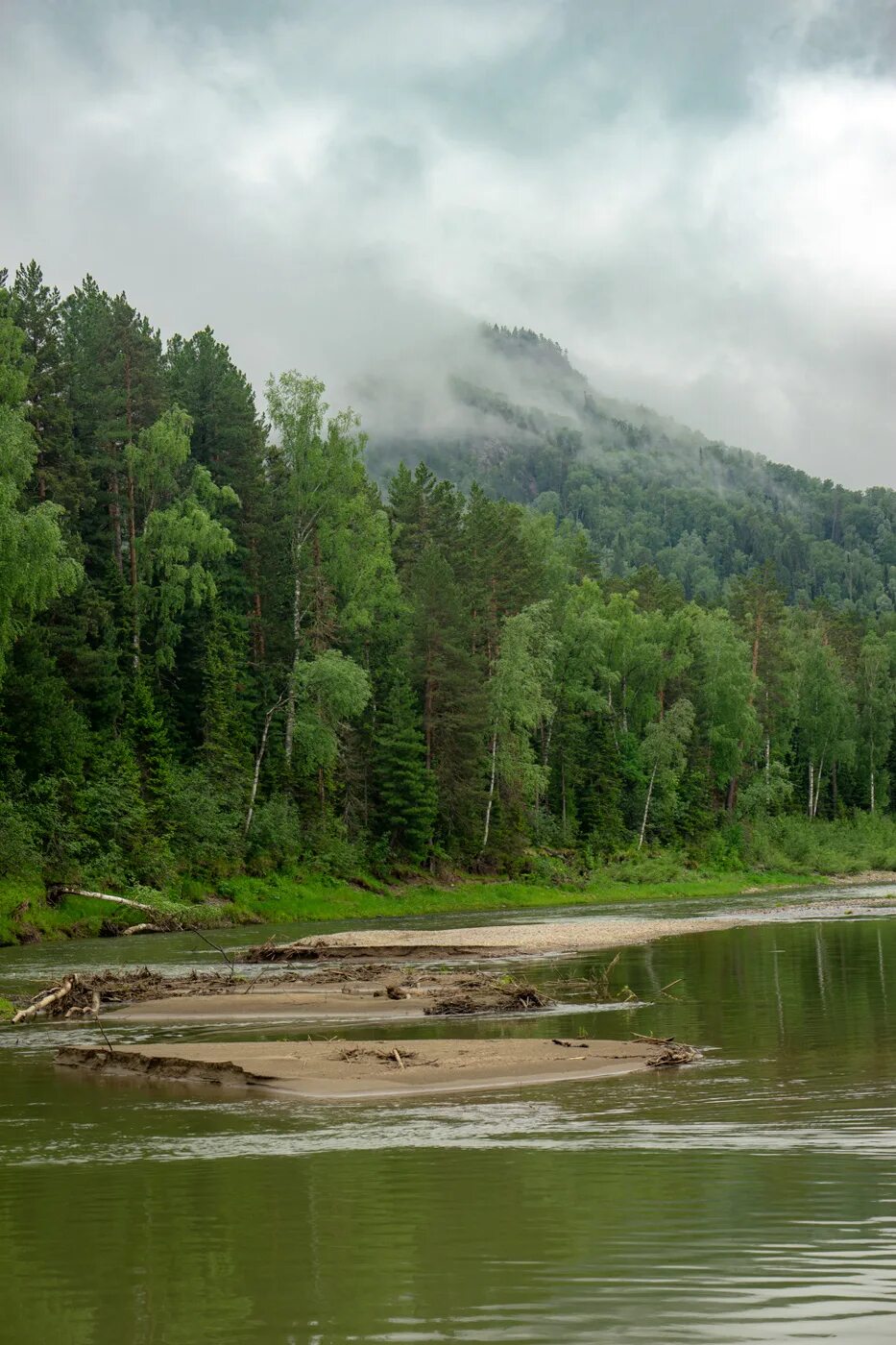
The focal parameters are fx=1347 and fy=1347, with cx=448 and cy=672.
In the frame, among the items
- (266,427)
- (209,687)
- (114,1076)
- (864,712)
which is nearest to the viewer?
(114,1076)

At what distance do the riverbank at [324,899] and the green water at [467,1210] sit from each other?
75.3ft

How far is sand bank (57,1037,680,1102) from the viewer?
634 inches

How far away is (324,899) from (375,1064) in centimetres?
3821

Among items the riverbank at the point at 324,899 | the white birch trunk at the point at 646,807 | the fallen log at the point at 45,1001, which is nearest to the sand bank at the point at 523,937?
the riverbank at the point at 324,899

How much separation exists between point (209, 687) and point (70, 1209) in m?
49.3

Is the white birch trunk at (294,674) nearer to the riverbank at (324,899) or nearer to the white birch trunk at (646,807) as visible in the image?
the riverbank at (324,899)

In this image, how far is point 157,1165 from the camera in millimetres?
12047

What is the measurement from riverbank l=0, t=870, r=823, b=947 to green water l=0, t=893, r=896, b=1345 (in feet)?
75.3

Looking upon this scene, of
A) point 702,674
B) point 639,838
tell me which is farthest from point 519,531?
point 639,838

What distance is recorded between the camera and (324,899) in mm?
55000

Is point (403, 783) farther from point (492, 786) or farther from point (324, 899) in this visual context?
point (324, 899)

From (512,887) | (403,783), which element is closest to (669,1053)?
(403,783)

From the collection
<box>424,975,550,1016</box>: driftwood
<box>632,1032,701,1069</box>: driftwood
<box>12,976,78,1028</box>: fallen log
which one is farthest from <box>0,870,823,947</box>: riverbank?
<box>632,1032,701,1069</box>: driftwood

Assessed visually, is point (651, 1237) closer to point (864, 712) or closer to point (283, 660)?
point (283, 660)
